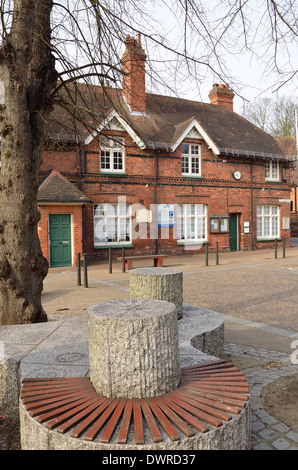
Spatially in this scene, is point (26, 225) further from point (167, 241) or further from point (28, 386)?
point (167, 241)

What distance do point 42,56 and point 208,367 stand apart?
4810mm

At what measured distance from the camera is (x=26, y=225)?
521cm

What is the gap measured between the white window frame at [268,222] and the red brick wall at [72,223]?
39.1ft

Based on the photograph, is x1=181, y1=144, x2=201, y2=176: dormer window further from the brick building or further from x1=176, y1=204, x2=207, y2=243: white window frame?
x1=176, y1=204, x2=207, y2=243: white window frame

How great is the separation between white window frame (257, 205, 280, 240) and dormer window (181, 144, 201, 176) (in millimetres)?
5200

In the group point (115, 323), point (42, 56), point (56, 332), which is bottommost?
point (56, 332)

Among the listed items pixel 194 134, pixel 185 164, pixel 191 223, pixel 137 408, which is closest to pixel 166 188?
pixel 185 164

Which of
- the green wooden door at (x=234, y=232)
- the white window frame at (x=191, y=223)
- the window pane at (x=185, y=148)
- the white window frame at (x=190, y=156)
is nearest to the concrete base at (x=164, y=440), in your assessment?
the white window frame at (x=191, y=223)

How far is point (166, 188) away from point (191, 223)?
2.49 meters

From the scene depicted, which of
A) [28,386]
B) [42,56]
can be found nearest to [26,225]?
[42,56]

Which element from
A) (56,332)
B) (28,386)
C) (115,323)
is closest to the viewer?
(115,323)

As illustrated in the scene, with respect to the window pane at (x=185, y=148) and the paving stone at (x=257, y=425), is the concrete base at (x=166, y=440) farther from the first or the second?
the window pane at (x=185, y=148)

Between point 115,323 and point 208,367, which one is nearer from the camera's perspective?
point 115,323

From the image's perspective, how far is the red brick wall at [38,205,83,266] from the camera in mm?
15688
